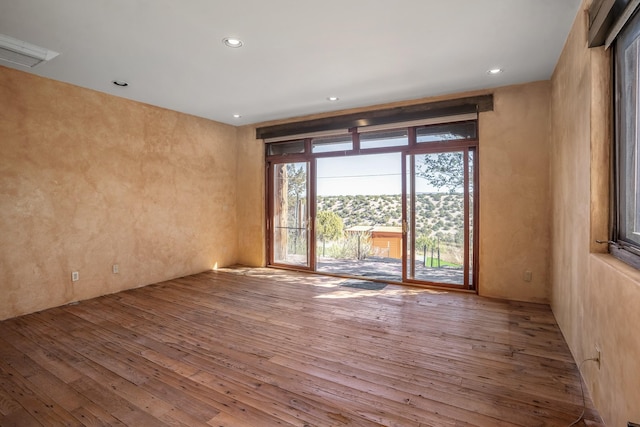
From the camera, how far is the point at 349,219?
662cm

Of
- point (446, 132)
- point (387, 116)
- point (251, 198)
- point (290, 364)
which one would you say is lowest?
point (290, 364)

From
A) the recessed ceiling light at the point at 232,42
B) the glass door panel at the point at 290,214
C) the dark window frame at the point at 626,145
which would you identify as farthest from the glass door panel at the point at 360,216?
the dark window frame at the point at 626,145

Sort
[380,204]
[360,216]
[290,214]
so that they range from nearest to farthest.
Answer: [290,214] < [380,204] < [360,216]

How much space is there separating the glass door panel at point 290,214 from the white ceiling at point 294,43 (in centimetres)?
179

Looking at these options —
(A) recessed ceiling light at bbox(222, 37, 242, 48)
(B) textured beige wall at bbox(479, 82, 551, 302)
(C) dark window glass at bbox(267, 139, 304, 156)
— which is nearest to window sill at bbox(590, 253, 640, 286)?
(B) textured beige wall at bbox(479, 82, 551, 302)

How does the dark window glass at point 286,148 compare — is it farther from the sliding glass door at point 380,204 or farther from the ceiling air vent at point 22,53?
the ceiling air vent at point 22,53

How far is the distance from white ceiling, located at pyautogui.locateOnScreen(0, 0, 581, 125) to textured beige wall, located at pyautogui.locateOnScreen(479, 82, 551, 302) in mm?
373

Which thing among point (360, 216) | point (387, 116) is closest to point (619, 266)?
point (387, 116)

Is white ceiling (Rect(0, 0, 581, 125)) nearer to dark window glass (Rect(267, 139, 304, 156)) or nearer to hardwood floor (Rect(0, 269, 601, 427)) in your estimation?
dark window glass (Rect(267, 139, 304, 156))

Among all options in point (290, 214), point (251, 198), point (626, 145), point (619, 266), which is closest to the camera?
point (619, 266)

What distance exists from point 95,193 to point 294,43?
132 inches

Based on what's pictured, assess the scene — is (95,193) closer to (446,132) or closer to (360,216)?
(360,216)

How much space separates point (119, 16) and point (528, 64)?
3964mm

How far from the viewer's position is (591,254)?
212 cm
